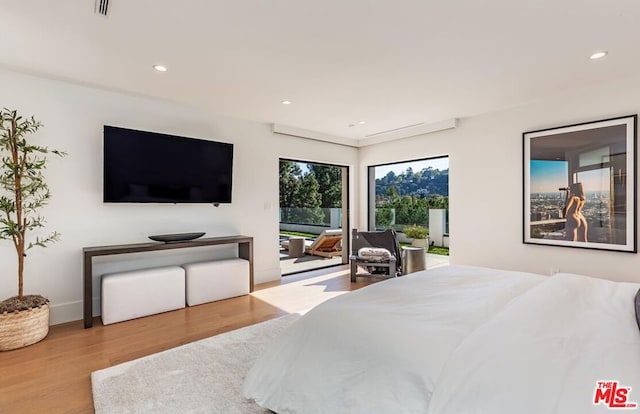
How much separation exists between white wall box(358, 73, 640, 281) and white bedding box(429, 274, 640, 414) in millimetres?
2554

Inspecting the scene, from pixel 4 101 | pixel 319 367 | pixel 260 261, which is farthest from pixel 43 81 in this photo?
pixel 319 367

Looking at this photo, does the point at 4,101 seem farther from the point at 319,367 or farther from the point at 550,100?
the point at 550,100

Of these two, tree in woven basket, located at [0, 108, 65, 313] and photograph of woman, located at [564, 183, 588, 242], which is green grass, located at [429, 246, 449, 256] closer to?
photograph of woman, located at [564, 183, 588, 242]

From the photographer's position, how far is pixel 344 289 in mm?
4383

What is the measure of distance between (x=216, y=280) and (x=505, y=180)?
4.06 m

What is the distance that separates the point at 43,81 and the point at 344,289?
424 centimetres

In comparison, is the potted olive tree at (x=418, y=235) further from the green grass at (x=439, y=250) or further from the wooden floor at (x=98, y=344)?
the wooden floor at (x=98, y=344)

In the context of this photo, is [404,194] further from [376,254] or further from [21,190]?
[21,190]

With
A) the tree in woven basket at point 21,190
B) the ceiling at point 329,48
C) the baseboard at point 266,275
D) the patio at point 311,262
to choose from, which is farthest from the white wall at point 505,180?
the tree in woven basket at point 21,190

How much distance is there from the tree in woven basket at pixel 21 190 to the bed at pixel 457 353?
2725mm

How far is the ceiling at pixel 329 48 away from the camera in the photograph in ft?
6.69

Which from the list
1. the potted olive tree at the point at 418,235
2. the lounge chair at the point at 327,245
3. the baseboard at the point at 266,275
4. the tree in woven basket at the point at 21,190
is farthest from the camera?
the lounge chair at the point at 327,245

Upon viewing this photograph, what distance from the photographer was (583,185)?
3441 mm

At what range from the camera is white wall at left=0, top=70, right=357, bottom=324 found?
10.3ft
